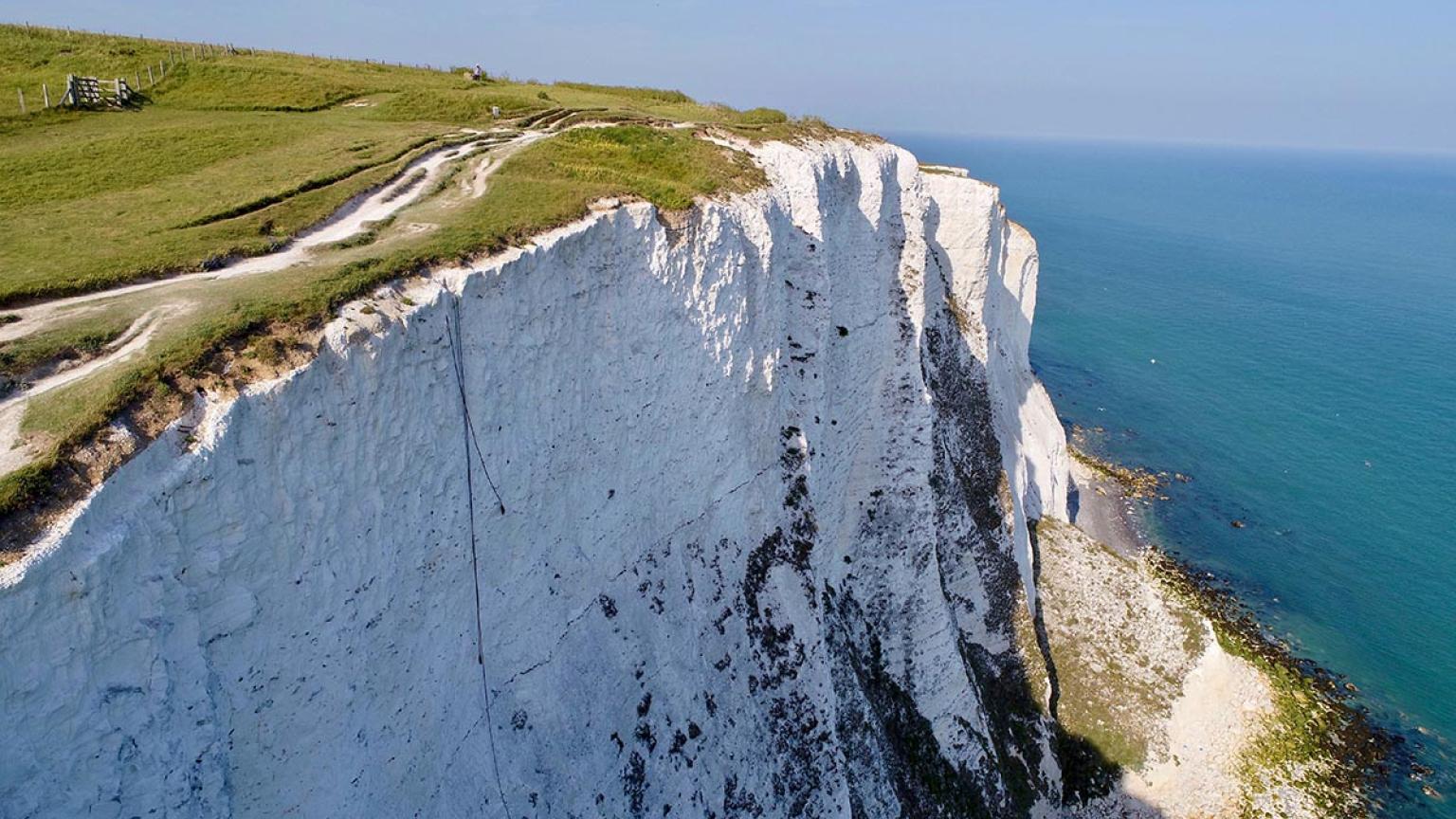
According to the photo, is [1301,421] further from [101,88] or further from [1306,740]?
[101,88]

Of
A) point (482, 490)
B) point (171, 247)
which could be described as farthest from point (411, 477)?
point (171, 247)

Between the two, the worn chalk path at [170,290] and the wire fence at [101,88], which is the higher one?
the wire fence at [101,88]

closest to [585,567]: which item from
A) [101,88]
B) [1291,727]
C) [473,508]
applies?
[473,508]

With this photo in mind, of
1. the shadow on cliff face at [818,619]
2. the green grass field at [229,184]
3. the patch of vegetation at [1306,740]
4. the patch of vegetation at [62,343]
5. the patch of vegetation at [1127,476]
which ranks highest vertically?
the green grass field at [229,184]

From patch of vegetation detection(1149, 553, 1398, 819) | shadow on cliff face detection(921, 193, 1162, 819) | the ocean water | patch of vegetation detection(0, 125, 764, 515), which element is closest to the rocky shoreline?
patch of vegetation detection(1149, 553, 1398, 819)

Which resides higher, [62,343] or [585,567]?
[62,343]

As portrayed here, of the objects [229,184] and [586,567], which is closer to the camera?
[586,567]

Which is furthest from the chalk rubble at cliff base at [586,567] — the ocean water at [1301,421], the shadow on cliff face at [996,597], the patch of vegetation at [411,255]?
the ocean water at [1301,421]

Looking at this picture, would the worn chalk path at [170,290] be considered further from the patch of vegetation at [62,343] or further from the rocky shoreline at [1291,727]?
the rocky shoreline at [1291,727]
